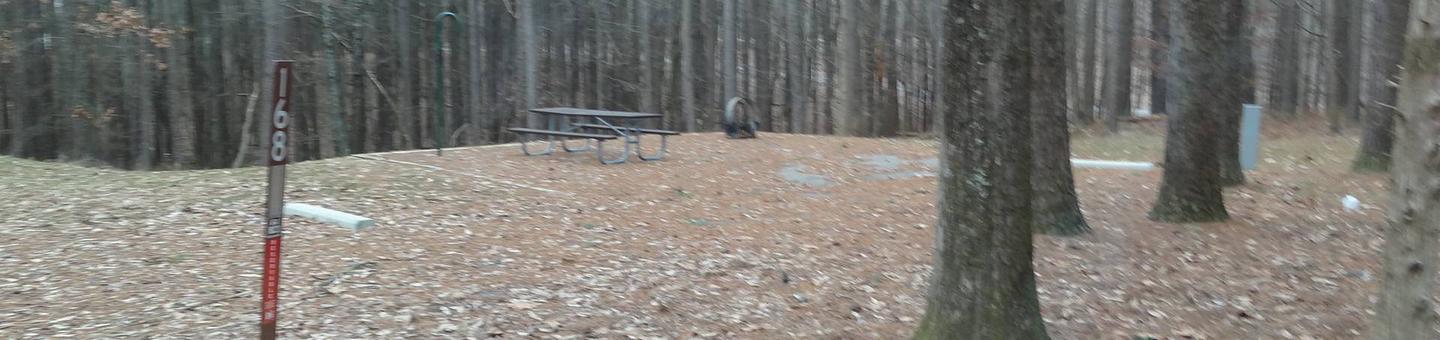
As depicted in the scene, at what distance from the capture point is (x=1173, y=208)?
8906 millimetres

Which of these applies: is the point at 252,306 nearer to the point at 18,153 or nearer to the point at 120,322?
the point at 120,322

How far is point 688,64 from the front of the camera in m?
17.2

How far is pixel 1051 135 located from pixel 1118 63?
12616 mm

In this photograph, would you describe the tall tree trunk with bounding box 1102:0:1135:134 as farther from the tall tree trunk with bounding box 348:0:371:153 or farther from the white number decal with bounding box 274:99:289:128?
the white number decal with bounding box 274:99:289:128

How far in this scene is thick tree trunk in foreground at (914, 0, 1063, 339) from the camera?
4.61 metres

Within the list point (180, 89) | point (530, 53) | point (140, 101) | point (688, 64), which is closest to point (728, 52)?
point (688, 64)

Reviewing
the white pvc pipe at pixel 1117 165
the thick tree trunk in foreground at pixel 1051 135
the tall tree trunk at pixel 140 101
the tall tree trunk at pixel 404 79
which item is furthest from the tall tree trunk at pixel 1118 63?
the tall tree trunk at pixel 140 101

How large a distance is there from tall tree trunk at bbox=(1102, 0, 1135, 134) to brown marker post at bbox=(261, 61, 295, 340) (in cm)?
1685

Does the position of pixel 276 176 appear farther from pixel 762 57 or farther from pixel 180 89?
pixel 762 57

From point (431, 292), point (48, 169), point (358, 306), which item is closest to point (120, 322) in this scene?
point (358, 306)

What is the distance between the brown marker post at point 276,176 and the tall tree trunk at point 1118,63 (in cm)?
1685

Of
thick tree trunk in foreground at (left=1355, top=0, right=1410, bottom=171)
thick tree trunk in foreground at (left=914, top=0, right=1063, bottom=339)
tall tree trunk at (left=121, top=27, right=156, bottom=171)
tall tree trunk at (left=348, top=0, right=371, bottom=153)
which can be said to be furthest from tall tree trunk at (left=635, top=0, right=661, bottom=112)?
thick tree trunk in foreground at (left=914, top=0, right=1063, bottom=339)

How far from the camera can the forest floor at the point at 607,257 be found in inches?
237

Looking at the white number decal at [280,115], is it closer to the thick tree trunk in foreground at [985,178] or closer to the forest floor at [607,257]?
the forest floor at [607,257]
